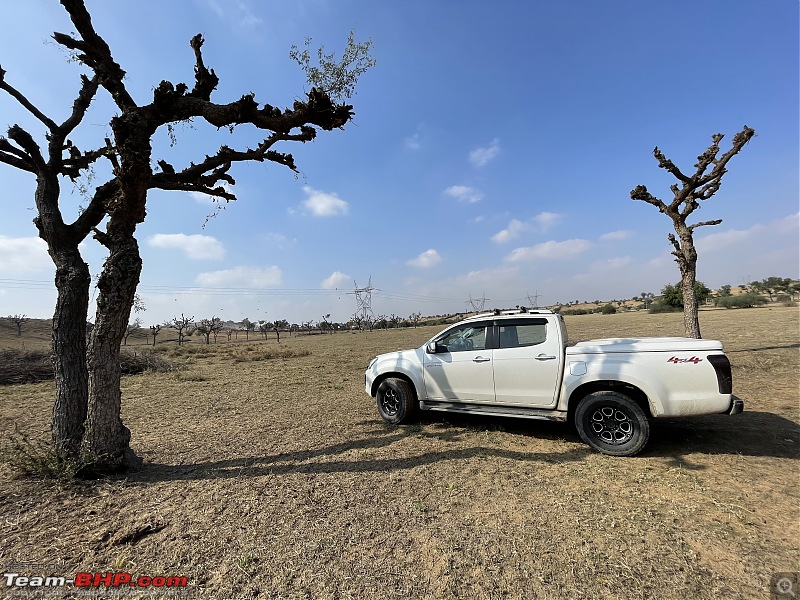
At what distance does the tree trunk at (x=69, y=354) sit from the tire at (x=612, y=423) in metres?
6.23

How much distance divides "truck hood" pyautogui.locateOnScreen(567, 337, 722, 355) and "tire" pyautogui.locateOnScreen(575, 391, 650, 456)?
23.3 inches

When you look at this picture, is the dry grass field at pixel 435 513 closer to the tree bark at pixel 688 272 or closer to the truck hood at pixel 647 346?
the truck hood at pixel 647 346

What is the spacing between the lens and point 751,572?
2615 mm

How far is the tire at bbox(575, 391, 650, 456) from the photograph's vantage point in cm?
462

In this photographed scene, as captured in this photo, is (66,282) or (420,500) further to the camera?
(66,282)

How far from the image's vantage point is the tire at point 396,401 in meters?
6.38

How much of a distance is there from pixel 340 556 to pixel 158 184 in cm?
569

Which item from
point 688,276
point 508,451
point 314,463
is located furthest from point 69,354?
point 688,276

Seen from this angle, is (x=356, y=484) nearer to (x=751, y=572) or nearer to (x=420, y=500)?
(x=420, y=500)

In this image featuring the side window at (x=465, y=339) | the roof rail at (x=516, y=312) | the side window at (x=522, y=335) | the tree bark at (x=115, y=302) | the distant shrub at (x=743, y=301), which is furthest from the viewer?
the distant shrub at (x=743, y=301)

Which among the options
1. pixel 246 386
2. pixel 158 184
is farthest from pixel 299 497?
pixel 246 386

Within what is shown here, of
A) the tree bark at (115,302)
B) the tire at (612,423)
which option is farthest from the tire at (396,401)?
the tree bark at (115,302)

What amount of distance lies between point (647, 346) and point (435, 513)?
3462 millimetres

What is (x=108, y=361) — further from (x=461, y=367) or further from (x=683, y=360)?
(x=683, y=360)
